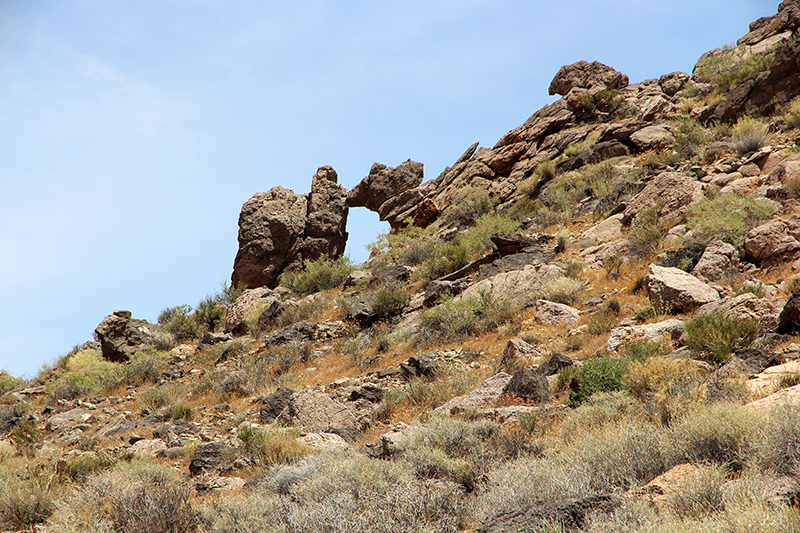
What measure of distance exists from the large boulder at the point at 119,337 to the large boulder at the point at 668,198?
52.0 ft

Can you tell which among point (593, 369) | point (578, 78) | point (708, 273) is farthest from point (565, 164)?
point (593, 369)

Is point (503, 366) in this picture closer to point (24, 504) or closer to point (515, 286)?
point (515, 286)

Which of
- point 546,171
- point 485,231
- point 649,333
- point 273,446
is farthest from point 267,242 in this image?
point 649,333

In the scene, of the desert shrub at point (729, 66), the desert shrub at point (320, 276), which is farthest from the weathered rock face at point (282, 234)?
the desert shrub at point (729, 66)

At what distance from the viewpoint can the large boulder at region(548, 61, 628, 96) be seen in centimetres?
2594

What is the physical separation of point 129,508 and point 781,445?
4.87 metres

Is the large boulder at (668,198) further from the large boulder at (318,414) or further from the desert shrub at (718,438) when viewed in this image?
the desert shrub at (718,438)

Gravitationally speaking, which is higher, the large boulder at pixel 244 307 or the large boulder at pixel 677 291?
the large boulder at pixel 244 307

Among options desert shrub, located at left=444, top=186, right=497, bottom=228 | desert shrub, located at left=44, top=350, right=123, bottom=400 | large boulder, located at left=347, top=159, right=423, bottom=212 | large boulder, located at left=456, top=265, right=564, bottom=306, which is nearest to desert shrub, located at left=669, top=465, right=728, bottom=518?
large boulder, located at left=456, top=265, right=564, bottom=306

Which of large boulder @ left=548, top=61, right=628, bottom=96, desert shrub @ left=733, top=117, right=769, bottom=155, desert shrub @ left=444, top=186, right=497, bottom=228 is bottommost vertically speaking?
desert shrub @ left=733, top=117, right=769, bottom=155

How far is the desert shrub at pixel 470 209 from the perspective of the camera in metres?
21.4

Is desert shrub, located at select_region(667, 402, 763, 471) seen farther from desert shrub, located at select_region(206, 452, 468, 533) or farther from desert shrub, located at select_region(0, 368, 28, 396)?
desert shrub, located at select_region(0, 368, 28, 396)

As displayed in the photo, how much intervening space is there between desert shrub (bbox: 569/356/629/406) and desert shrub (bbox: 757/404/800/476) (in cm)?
245

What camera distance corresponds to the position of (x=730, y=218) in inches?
393
